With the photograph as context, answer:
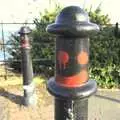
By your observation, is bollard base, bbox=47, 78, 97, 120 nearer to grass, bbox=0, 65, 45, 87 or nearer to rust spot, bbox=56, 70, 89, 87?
rust spot, bbox=56, 70, 89, 87

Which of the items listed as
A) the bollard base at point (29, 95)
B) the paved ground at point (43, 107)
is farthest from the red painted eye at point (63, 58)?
the bollard base at point (29, 95)

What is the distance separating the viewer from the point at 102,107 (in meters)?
5.16

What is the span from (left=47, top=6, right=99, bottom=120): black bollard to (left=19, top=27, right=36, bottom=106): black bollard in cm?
343

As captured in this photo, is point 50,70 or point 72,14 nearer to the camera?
point 72,14

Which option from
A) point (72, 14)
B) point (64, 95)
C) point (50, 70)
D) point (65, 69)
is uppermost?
point (72, 14)

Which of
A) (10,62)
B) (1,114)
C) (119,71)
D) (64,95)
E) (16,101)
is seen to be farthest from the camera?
(10,62)

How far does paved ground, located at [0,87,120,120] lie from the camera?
189 inches

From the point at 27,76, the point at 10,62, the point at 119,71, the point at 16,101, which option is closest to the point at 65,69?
the point at 27,76

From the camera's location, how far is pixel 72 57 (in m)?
1.46

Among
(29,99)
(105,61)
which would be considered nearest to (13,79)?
(29,99)

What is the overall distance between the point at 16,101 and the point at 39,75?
1152 millimetres

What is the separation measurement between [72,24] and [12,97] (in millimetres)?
4147

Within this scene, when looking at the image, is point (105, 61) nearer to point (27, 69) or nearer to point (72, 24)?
point (27, 69)

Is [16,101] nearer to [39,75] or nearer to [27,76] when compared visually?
[27,76]
